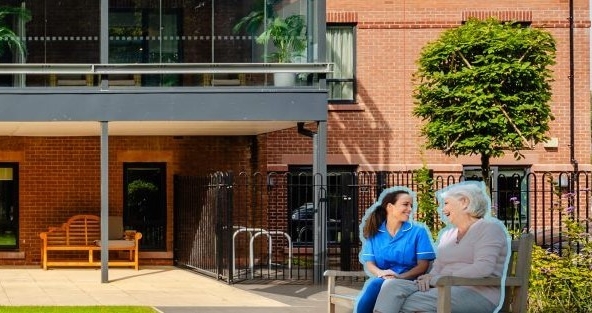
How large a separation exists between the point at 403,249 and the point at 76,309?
19.4 feet

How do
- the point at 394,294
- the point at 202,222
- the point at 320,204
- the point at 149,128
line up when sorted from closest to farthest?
the point at 394,294, the point at 320,204, the point at 202,222, the point at 149,128

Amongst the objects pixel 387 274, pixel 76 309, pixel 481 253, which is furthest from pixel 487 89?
pixel 481 253

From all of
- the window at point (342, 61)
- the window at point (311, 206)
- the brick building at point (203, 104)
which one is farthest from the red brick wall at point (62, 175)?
the window at point (342, 61)

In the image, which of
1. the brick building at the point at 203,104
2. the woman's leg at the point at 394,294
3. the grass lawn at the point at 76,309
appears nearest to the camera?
the woman's leg at the point at 394,294

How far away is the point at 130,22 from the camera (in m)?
18.7

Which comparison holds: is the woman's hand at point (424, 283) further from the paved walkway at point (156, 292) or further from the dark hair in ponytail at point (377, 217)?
the paved walkway at point (156, 292)

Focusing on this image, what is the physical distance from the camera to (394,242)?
9.01 m

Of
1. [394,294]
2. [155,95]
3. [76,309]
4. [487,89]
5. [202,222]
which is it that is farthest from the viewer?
[202,222]

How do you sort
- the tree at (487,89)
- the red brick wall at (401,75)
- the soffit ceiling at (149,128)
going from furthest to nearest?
the red brick wall at (401,75) → the tree at (487,89) → the soffit ceiling at (149,128)

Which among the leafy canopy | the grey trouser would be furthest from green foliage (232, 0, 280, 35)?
the grey trouser

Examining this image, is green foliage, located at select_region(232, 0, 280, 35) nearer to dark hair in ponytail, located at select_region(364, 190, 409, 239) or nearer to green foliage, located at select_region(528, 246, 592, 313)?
green foliage, located at select_region(528, 246, 592, 313)

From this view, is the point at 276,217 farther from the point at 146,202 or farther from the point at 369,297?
the point at 369,297

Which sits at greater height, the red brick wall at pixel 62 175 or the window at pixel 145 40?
the window at pixel 145 40

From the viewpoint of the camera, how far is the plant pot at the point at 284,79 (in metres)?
18.8
